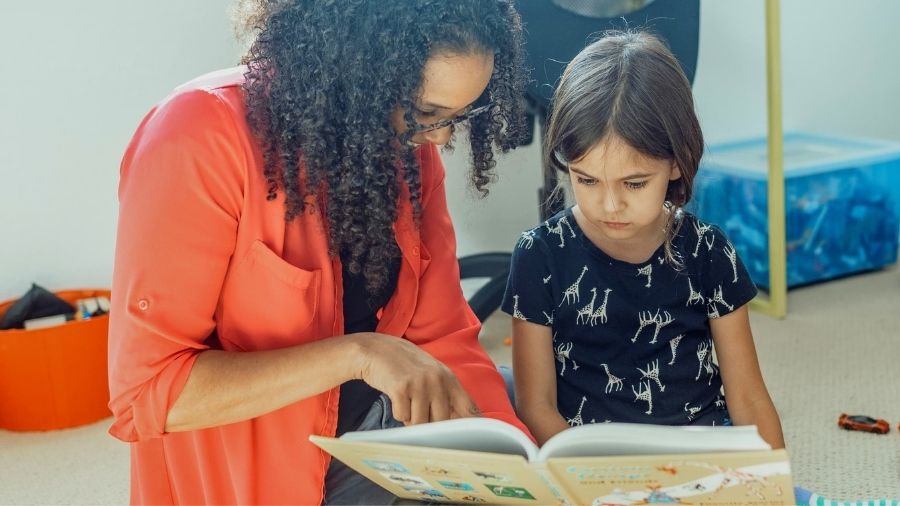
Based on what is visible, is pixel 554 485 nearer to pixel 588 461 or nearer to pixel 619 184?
pixel 588 461

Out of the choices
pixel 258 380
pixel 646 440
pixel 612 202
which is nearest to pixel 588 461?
pixel 646 440

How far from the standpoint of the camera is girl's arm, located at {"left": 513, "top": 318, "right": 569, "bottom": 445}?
1234mm

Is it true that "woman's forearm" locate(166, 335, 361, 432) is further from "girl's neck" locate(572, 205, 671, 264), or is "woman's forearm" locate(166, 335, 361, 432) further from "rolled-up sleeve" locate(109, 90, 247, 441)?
"girl's neck" locate(572, 205, 671, 264)

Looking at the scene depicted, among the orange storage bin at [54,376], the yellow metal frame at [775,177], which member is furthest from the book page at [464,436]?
the yellow metal frame at [775,177]

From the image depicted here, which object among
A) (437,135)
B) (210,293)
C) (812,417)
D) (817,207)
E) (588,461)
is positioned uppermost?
(437,135)

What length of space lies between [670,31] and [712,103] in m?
0.79

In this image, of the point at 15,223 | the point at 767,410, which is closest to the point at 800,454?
the point at 767,410

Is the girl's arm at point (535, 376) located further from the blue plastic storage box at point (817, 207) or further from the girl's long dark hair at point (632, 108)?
the blue plastic storage box at point (817, 207)

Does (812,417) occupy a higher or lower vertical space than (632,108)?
lower

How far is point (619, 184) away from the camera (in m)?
1.19

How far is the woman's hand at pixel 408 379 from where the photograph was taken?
93 centimetres

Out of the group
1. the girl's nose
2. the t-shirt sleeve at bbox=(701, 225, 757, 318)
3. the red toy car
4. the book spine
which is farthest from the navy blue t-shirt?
the red toy car

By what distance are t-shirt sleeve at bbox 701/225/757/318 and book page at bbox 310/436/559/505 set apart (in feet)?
1.36

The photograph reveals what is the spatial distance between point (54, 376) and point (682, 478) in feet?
4.57
